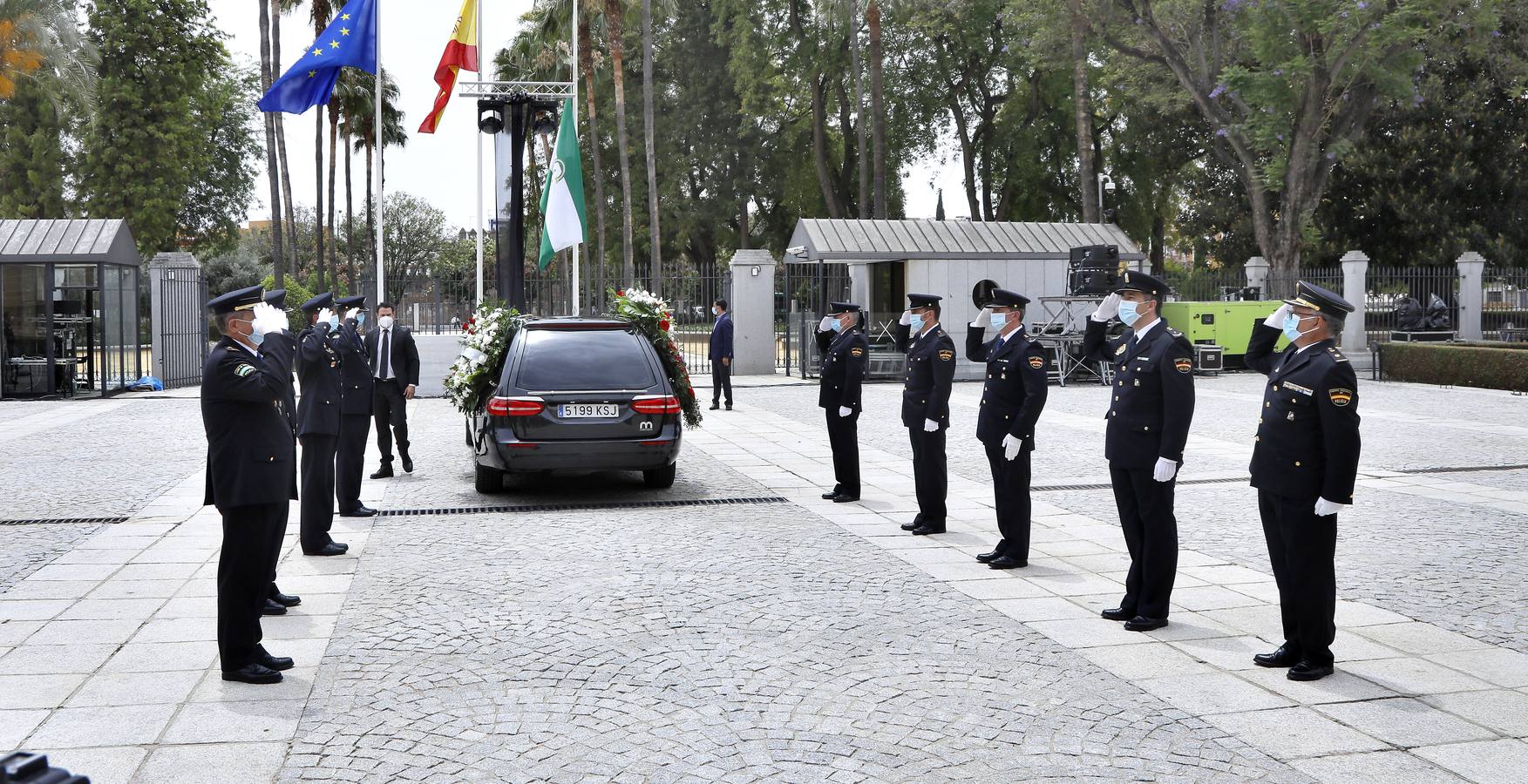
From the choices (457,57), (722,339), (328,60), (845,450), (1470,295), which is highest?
(457,57)

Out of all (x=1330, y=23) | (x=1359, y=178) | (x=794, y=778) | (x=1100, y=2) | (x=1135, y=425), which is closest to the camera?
(x=794, y=778)

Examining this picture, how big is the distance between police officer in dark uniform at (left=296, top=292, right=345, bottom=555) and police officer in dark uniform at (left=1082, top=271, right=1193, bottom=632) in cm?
511

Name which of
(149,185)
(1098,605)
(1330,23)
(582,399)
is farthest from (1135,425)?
(149,185)

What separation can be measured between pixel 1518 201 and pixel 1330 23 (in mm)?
19819

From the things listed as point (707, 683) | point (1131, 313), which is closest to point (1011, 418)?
point (1131, 313)

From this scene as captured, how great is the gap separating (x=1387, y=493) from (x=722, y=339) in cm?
1066

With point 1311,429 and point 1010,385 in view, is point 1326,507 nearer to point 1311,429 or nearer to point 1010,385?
point 1311,429

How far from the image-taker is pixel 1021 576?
25.4 feet

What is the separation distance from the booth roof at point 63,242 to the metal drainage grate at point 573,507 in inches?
588

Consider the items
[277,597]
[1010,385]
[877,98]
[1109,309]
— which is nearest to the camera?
[277,597]

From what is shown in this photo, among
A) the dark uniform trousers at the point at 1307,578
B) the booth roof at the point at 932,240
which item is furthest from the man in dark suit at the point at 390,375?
the booth roof at the point at 932,240

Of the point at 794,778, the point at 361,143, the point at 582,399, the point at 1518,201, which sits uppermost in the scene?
the point at 361,143

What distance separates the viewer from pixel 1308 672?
548 cm

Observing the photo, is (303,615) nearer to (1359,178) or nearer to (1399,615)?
(1399,615)
